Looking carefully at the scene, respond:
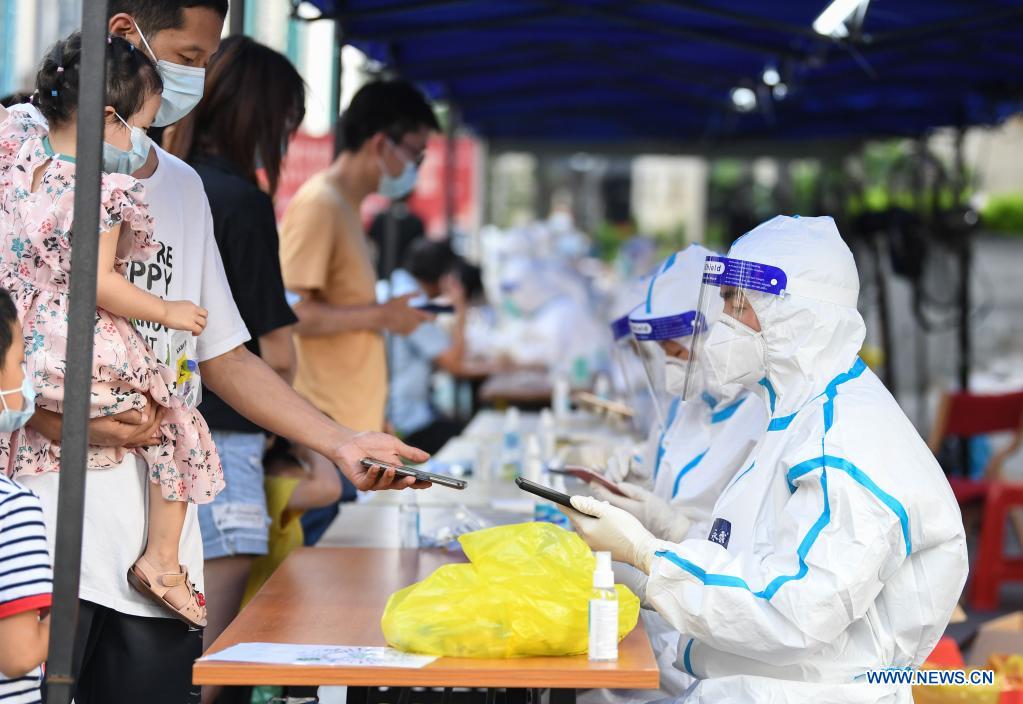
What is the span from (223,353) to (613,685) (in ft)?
3.54

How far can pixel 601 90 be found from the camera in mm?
8719

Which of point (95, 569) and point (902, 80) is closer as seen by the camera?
point (95, 569)

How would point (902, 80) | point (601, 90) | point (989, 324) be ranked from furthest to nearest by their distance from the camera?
1. point (989, 324)
2. point (601, 90)
3. point (902, 80)

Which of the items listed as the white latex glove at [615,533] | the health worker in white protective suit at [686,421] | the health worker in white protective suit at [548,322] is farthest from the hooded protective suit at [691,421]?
the health worker in white protective suit at [548,322]

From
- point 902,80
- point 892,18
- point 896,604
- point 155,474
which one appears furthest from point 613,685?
point 902,80

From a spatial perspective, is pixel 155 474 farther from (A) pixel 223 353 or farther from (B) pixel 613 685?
(B) pixel 613 685

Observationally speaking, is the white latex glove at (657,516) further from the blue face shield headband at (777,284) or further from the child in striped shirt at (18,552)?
the child in striped shirt at (18,552)

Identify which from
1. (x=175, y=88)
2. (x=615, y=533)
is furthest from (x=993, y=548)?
(x=175, y=88)

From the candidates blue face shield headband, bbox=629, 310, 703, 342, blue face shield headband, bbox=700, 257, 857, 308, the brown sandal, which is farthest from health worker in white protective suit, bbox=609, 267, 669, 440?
the brown sandal

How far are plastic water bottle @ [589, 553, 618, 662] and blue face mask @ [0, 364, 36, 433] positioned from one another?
945 millimetres

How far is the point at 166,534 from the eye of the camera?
2354mm

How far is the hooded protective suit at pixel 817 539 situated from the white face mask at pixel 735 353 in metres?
0.02

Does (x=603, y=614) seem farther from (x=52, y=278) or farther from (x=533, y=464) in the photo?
(x=533, y=464)

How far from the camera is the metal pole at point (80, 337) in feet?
6.36
